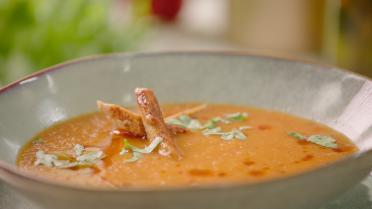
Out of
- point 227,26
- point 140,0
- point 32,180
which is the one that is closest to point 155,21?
point 140,0

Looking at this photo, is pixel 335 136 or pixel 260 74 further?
pixel 260 74

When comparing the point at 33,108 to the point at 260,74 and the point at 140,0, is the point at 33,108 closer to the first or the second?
the point at 260,74

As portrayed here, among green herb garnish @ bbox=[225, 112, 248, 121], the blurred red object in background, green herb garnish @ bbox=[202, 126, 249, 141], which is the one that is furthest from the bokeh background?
green herb garnish @ bbox=[202, 126, 249, 141]

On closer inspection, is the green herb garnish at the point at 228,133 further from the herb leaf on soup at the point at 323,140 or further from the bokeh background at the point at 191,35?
the bokeh background at the point at 191,35

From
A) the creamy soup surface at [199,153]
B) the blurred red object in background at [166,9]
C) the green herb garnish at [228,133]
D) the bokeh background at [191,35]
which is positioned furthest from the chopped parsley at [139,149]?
the blurred red object in background at [166,9]

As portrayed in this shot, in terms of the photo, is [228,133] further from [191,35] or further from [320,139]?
[191,35]

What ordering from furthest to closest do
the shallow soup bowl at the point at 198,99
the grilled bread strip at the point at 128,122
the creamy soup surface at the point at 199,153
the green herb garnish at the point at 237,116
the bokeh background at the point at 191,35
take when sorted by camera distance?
the bokeh background at the point at 191,35 < the green herb garnish at the point at 237,116 < the grilled bread strip at the point at 128,122 < the creamy soup surface at the point at 199,153 < the shallow soup bowl at the point at 198,99

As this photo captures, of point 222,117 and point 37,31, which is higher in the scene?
point 37,31
